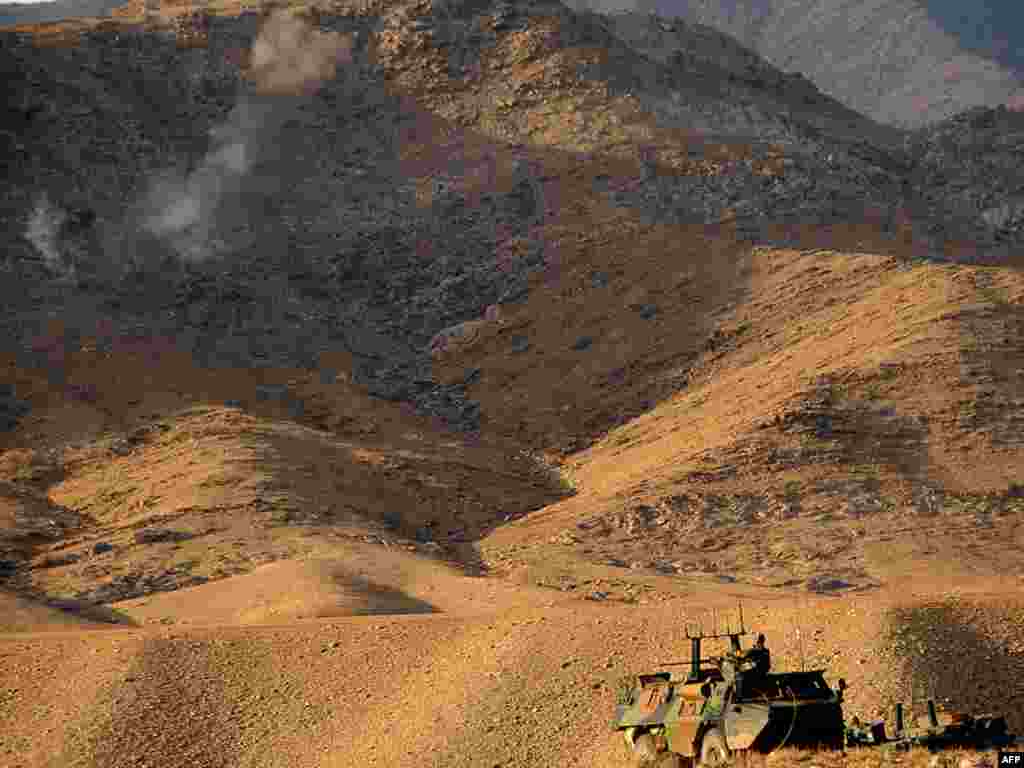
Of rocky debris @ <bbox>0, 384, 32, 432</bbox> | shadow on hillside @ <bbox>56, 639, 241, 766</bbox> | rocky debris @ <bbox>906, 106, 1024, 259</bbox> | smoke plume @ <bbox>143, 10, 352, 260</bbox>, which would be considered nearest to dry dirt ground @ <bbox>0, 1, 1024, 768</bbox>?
shadow on hillside @ <bbox>56, 639, 241, 766</bbox>

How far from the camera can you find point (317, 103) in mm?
73688

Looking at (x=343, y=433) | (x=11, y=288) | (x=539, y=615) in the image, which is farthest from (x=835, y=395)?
(x=11, y=288)

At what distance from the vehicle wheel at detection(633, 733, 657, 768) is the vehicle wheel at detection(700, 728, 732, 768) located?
751 mm

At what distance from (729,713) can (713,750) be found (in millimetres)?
457

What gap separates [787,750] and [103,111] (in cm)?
5562

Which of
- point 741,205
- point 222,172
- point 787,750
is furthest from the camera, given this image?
point 222,172

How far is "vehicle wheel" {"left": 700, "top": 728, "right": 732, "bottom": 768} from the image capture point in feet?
65.2

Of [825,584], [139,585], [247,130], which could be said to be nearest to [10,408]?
[139,585]

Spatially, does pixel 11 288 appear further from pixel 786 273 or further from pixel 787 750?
pixel 787 750

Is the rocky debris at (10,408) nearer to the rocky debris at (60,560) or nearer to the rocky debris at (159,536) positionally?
the rocky debris at (159,536)

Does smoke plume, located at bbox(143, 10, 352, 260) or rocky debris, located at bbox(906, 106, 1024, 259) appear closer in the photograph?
smoke plume, located at bbox(143, 10, 352, 260)

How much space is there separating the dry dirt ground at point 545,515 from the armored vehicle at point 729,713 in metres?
0.77

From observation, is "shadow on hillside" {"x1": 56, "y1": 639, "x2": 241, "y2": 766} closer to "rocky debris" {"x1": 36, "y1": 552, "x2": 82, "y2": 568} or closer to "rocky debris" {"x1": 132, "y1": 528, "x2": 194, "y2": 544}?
"rocky debris" {"x1": 36, "y1": 552, "x2": 82, "y2": 568}

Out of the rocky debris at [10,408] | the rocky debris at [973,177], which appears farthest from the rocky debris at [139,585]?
the rocky debris at [973,177]
